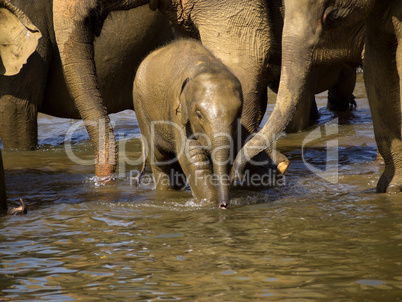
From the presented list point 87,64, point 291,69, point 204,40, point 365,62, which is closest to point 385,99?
point 365,62

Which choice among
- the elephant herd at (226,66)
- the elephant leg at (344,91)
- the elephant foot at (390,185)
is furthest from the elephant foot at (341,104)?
the elephant foot at (390,185)

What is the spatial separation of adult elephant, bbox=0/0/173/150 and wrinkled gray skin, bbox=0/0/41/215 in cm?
197

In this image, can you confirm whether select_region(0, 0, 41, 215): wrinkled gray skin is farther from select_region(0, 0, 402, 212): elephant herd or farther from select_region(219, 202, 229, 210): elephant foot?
select_region(219, 202, 229, 210): elephant foot

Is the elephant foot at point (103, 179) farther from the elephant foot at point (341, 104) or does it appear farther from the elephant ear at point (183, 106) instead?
the elephant foot at point (341, 104)

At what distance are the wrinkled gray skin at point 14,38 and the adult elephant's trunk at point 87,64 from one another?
1.21ft

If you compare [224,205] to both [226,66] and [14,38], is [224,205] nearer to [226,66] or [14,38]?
[226,66]

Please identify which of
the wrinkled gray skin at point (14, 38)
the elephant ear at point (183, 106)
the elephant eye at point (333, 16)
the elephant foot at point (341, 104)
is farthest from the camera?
the elephant foot at point (341, 104)

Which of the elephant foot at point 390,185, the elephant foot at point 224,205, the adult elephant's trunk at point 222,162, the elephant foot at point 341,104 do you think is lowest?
the elephant foot at point 224,205

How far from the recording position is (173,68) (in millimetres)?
5656

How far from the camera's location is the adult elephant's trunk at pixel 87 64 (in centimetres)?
624

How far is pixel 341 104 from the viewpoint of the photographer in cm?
1048

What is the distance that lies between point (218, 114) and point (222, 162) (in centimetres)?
30

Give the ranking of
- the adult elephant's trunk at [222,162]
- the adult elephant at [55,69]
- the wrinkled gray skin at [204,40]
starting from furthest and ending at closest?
1. the adult elephant at [55,69]
2. the wrinkled gray skin at [204,40]
3. the adult elephant's trunk at [222,162]

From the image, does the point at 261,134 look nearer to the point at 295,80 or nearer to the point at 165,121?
the point at 295,80
